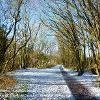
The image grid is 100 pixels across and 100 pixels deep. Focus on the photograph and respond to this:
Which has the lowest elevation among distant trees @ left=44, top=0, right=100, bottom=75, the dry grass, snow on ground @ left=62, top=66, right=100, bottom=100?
snow on ground @ left=62, top=66, right=100, bottom=100

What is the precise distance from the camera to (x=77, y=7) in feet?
78.7

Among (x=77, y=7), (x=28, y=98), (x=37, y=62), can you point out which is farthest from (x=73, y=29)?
(x=37, y=62)

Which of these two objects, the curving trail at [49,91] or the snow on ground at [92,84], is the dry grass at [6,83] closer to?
the curving trail at [49,91]

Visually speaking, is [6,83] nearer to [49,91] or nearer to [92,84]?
[49,91]

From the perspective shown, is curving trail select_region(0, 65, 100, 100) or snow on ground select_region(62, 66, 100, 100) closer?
curving trail select_region(0, 65, 100, 100)

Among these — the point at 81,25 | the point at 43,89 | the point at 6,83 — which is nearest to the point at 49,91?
the point at 43,89

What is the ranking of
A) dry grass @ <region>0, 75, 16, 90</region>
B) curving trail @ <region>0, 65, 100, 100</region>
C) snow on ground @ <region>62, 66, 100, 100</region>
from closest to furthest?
curving trail @ <region>0, 65, 100, 100</region>
snow on ground @ <region>62, 66, 100, 100</region>
dry grass @ <region>0, 75, 16, 90</region>

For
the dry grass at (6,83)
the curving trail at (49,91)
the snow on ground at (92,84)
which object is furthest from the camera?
the dry grass at (6,83)

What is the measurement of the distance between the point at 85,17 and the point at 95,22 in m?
1.54

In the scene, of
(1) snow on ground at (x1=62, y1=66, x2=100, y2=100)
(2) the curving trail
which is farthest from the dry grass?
(1) snow on ground at (x1=62, y1=66, x2=100, y2=100)

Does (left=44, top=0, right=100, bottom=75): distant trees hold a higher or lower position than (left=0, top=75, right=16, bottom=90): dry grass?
higher

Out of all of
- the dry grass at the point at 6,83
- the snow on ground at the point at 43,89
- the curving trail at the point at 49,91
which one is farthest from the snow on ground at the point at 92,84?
the dry grass at the point at 6,83

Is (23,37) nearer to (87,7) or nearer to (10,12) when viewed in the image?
(10,12)

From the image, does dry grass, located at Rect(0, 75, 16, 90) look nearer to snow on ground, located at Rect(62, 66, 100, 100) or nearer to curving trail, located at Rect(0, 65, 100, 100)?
curving trail, located at Rect(0, 65, 100, 100)
